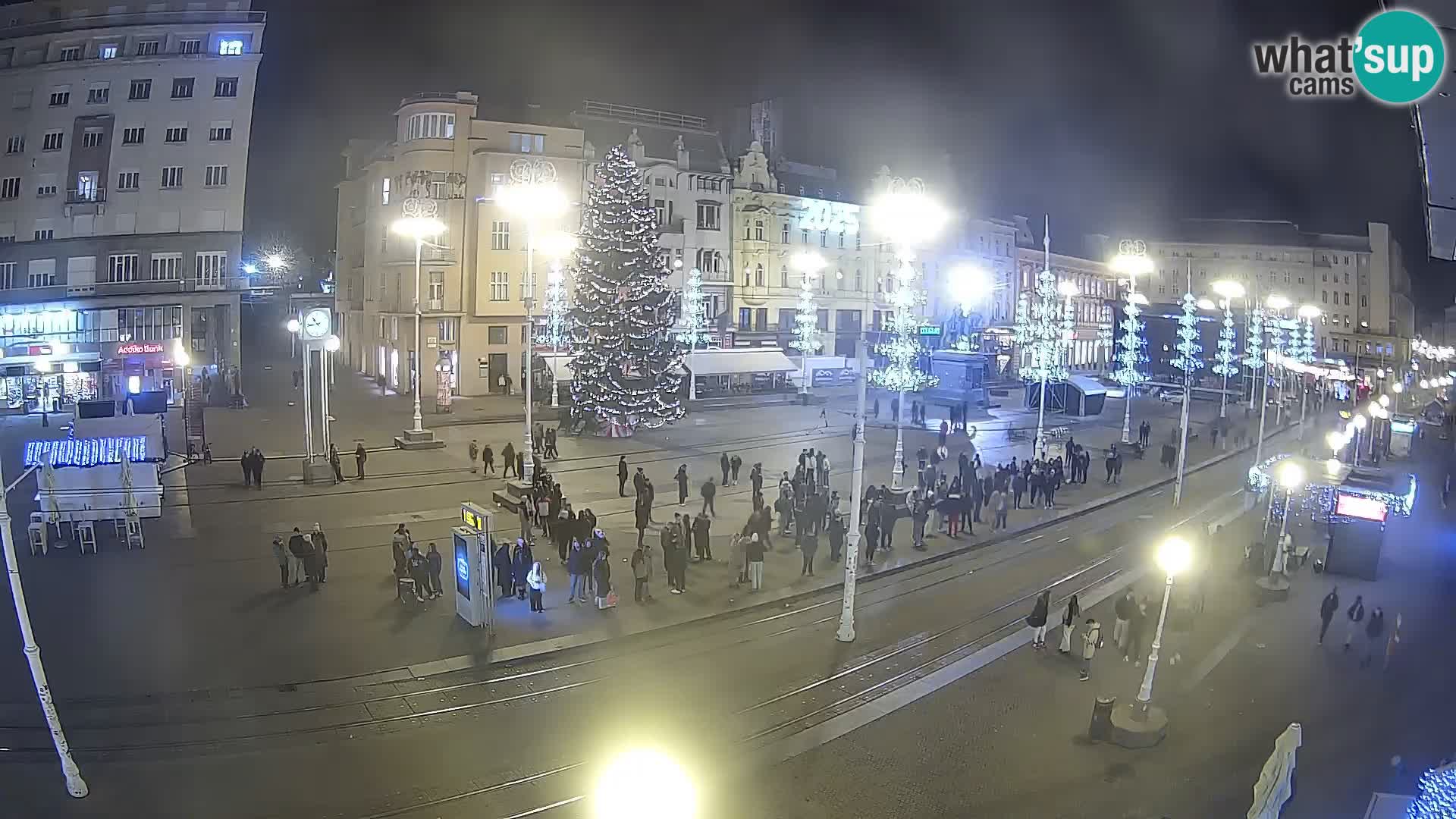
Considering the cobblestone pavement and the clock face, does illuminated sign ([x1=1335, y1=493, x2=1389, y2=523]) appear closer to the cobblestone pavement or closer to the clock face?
the cobblestone pavement

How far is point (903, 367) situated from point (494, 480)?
17.3m

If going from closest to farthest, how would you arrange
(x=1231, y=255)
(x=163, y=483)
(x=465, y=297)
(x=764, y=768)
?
(x=764, y=768) < (x=163, y=483) < (x=465, y=297) < (x=1231, y=255)

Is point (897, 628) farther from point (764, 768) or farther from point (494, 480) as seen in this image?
point (494, 480)

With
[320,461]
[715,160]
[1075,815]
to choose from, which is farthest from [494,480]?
[715,160]

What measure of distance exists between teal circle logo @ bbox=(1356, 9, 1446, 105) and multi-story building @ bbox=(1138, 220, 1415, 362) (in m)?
73.3

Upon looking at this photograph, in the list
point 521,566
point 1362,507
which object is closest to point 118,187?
point 521,566

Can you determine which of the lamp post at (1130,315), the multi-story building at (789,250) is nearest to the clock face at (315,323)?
the multi-story building at (789,250)

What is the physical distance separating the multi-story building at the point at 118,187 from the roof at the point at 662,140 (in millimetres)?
18150

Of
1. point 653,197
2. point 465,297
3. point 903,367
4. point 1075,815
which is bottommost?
point 1075,815

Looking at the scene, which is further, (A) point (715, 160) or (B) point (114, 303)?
(A) point (715, 160)

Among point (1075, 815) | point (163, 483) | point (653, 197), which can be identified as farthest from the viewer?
point (653, 197)

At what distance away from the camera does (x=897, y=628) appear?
14352 mm

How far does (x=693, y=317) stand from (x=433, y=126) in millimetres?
15917

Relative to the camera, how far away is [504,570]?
15.0 m
